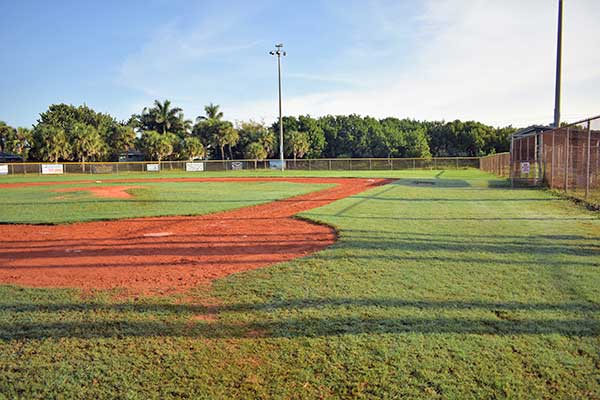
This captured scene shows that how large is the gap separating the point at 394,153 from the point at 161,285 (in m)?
72.7

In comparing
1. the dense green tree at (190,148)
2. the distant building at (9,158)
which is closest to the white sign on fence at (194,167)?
the dense green tree at (190,148)

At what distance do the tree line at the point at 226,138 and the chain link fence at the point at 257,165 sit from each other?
15.7 ft

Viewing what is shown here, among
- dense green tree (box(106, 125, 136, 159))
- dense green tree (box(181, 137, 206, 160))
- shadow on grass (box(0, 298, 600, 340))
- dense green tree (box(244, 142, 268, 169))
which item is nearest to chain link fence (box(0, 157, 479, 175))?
dense green tree (box(244, 142, 268, 169))

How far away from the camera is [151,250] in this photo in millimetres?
6949

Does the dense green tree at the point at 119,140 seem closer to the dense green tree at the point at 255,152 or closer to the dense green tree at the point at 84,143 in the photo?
the dense green tree at the point at 84,143

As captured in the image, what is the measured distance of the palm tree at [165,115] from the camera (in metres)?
70.8

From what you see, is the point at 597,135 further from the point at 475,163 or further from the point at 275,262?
the point at 475,163

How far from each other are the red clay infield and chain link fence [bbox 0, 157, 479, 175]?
45.1 metres

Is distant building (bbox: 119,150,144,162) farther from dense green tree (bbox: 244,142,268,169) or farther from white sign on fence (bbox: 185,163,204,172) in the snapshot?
dense green tree (bbox: 244,142,268,169)

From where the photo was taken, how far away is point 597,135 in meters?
12.6

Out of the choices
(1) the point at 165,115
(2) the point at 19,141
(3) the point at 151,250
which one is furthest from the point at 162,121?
(3) the point at 151,250

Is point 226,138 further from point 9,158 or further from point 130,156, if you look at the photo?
point 9,158

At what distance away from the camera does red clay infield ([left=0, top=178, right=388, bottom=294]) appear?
528cm

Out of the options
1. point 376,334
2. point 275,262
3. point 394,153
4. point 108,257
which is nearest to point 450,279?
point 376,334
